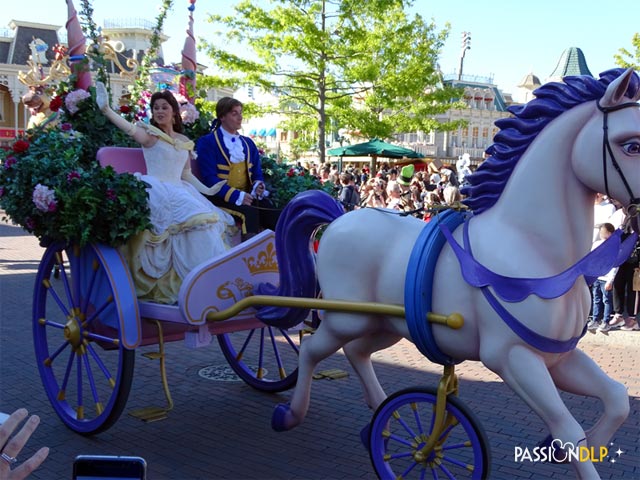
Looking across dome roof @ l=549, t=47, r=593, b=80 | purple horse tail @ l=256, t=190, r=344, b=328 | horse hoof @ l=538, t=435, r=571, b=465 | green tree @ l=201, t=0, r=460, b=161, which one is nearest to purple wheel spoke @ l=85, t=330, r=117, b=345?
purple horse tail @ l=256, t=190, r=344, b=328

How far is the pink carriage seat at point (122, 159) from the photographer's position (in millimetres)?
4707

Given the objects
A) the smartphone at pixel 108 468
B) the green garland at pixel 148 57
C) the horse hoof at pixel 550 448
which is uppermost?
the green garland at pixel 148 57

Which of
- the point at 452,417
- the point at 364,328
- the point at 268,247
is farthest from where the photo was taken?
the point at 268,247

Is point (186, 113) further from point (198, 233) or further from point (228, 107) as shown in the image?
point (198, 233)

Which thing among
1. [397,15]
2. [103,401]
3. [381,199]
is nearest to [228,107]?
[103,401]

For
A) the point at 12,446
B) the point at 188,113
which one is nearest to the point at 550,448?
the point at 12,446

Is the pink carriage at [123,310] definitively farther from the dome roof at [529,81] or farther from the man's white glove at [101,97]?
the dome roof at [529,81]

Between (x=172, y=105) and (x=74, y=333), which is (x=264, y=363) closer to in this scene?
(x=74, y=333)

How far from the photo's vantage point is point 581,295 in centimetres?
306

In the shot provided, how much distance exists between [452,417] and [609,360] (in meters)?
4.70

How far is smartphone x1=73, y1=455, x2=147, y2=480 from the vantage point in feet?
5.43

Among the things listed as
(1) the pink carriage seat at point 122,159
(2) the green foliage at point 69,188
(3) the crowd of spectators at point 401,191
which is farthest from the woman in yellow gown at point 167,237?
(3) the crowd of spectators at point 401,191

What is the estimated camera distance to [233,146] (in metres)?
4.93

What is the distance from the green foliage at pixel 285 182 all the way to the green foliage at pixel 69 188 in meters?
1.19
